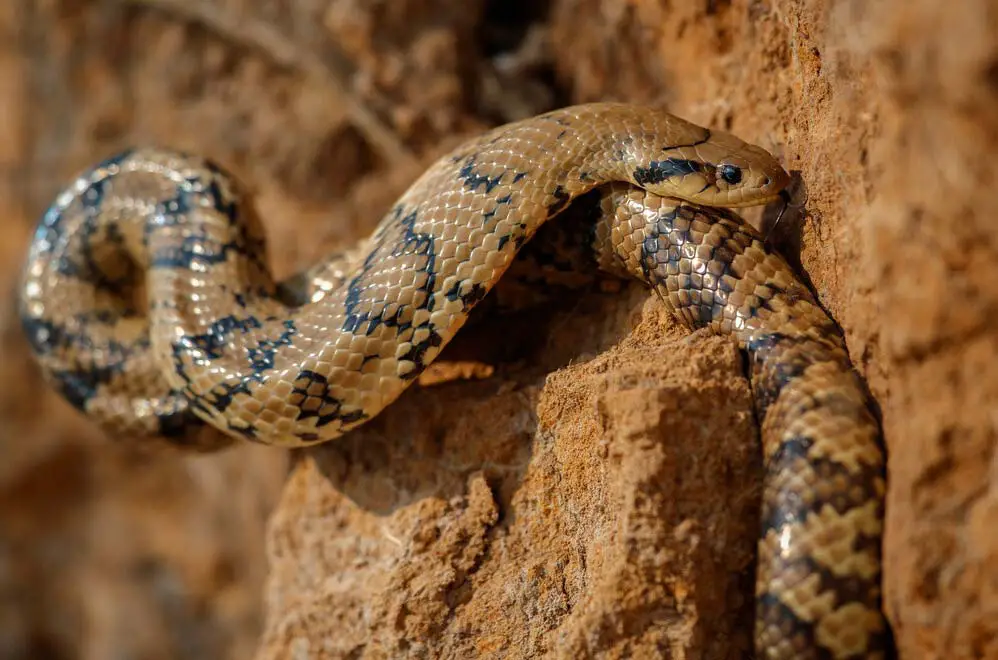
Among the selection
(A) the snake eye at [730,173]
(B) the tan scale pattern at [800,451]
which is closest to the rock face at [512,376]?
(B) the tan scale pattern at [800,451]

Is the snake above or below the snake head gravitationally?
below

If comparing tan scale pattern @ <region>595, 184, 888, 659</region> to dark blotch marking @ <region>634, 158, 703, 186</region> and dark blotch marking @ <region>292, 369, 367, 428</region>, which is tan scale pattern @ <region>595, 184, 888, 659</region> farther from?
dark blotch marking @ <region>292, 369, 367, 428</region>

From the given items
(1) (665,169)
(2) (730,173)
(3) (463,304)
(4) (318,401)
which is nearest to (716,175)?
(2) (730,173)

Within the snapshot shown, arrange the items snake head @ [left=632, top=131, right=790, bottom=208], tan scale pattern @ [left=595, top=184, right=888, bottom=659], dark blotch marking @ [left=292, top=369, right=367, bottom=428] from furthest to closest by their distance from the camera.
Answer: dark blotch marking @ [left=292, top=369, right=367, bottom=428]
snake head @ [left=632, top=131, right=790, bottom=208]
tan scale pattern @ [left=595, top=184, right=888, bottom=659]

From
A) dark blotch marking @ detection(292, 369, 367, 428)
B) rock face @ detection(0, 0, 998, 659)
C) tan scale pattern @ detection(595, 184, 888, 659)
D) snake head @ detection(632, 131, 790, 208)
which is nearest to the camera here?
rock face @ detection(0, 0, 998, 659)

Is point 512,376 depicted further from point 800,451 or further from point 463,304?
point 800,451

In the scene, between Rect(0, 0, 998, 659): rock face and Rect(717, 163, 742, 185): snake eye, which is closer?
Rect(0, 0, 998, 659): rock face

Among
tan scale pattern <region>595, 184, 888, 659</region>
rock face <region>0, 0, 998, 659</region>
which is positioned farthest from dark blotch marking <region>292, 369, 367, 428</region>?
tan scale pattern <region>595, 184, 888, 659</region>

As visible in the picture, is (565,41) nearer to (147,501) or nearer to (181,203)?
(181,203)
